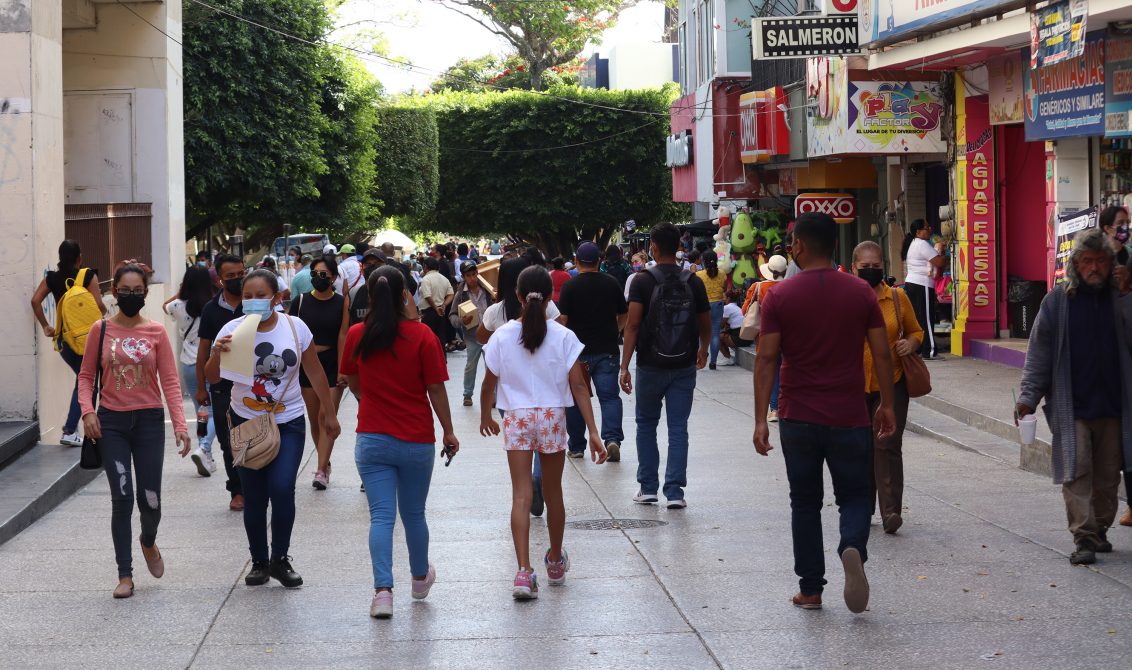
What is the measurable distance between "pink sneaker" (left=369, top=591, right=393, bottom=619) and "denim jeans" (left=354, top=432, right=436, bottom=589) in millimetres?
38

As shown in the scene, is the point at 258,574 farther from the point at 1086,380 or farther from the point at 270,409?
the point at 1086,380

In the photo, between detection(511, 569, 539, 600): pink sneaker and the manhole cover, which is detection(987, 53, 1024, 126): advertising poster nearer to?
the manhole cover

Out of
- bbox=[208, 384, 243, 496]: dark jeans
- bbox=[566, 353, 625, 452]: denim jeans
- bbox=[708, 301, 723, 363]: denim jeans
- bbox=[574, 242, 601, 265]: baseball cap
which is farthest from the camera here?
bbox=[708, 301, 723, 363]: denim jeans

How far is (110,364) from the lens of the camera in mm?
7332

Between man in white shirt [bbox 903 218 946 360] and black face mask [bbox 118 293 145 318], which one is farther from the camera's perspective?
man in white shirt [bbox 903 218 946 360]

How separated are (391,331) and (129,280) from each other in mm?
1681

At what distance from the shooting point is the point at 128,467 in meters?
7.32

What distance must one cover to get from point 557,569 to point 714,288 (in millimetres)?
12517

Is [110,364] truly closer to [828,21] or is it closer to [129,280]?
[129,280]

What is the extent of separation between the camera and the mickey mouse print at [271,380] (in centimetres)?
729

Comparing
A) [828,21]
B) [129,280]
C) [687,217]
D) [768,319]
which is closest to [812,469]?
[768,319]

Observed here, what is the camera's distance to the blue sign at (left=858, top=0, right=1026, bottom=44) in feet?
50.7

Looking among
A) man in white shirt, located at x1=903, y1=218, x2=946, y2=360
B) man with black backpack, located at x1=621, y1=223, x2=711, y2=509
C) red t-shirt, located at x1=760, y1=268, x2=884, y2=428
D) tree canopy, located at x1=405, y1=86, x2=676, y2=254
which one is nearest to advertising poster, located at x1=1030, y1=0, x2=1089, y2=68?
man in white shirt, located at x1=903, y1=218, x2=946, y2=360

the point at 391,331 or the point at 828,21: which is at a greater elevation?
the point at 828,21
